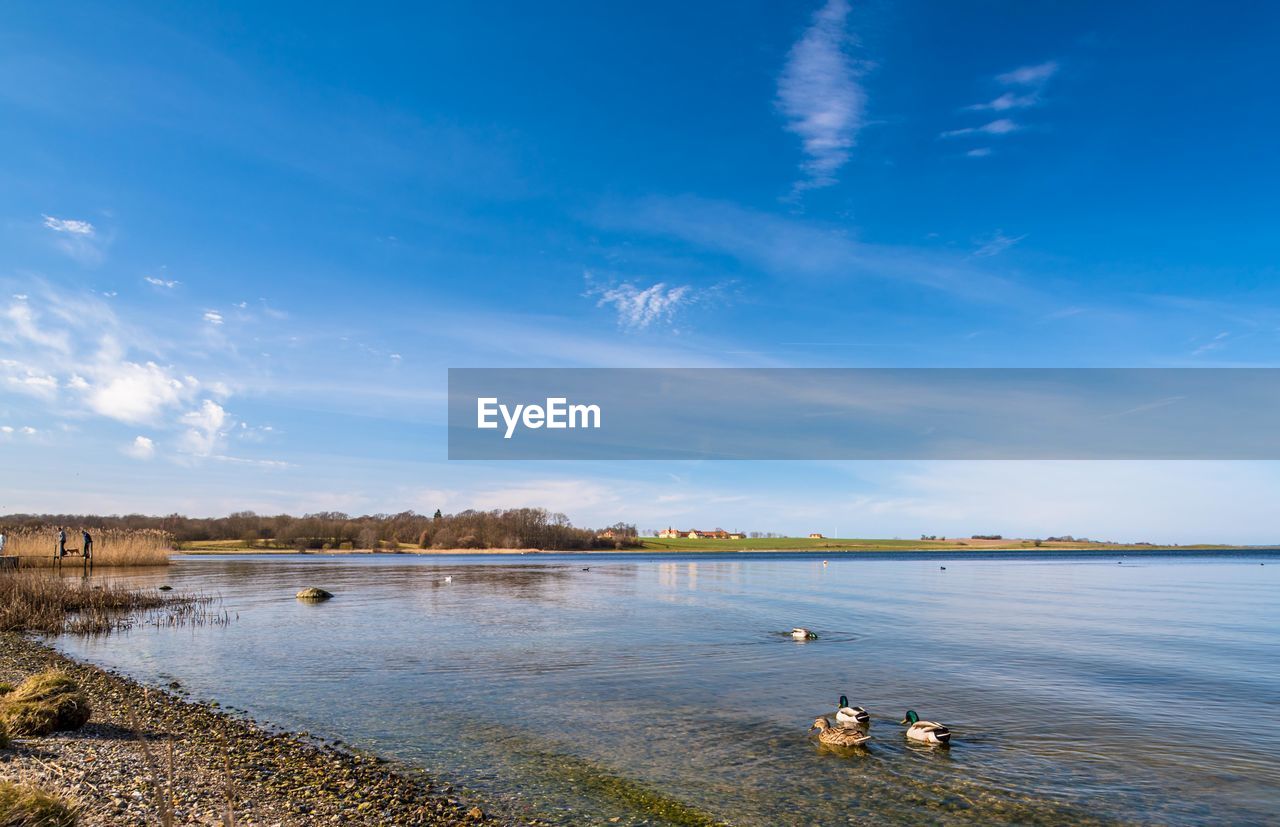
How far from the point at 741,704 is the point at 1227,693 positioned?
13619 millimetres

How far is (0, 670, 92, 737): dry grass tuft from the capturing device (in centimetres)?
1281

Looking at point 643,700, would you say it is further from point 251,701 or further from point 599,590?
point 599,590

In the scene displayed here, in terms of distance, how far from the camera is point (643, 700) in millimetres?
18094

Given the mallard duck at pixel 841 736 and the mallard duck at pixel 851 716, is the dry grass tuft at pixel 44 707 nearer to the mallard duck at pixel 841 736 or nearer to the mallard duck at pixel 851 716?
the mallard duck at pixel 841 736

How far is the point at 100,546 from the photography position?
59.5 metres

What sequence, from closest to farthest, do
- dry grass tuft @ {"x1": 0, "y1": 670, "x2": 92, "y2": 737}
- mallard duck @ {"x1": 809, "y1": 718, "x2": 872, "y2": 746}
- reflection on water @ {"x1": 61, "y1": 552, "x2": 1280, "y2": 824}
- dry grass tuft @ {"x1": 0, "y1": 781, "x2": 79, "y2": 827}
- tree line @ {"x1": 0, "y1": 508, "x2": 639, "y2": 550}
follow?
dry grass tuft @ {"x1": 0, "y1": 781, "x2": 79, "y2": 827} → reflection on water @ {"x1": 61, "y1": 552, "x2": 1280, "y2": 824} → dry grass tuft @ {"x1": 0, "y1": 670, "x2": 92, "y2": 737} → mallard duck @ {"x1": 809, "y1": 718, "x2": 872, "y2": 746} → tree line @ {"x1": 0, "y1": 508, "x2": 639, "y2": 550}

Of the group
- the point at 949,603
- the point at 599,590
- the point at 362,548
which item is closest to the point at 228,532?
the point at 362,548

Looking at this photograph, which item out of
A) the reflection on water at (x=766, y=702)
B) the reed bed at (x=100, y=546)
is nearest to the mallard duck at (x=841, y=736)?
the reflection on water at (x=766, y=702)

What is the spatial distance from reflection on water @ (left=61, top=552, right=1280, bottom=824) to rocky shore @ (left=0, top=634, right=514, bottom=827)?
3.40 ft

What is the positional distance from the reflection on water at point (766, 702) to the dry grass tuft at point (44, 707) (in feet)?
11.3

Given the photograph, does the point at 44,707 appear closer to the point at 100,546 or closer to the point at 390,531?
the point at 100,546

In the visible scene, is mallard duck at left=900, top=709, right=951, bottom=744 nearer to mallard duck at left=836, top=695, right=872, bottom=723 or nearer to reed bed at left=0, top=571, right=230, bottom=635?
mallard duck at left=836, top=695, right=872, bottom=723

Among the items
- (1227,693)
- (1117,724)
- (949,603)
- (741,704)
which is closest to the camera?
(1117,724)

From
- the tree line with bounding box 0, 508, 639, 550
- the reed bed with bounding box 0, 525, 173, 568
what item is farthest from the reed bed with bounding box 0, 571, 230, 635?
the tree line with bounding box 0, 508, 639, 550
